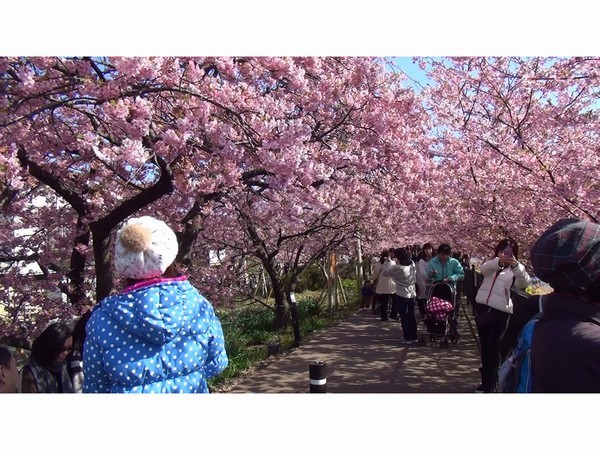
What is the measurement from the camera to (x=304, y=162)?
18.1ft

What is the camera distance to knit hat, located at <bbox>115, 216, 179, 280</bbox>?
2.19m

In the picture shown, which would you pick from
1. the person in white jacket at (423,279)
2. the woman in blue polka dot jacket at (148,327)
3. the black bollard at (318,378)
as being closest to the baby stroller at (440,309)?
the person in white jacket at (423,279)

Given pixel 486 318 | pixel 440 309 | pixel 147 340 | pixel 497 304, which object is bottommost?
pixel 440 309

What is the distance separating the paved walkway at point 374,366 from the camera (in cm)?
601

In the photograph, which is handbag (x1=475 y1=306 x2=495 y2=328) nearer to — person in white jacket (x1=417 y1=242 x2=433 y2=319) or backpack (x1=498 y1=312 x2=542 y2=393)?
backpack (x1=498 y1=312 x2=542 y2=393)

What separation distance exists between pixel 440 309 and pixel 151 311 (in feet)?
21.4

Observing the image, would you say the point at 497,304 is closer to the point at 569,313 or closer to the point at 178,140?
the point at 178,140

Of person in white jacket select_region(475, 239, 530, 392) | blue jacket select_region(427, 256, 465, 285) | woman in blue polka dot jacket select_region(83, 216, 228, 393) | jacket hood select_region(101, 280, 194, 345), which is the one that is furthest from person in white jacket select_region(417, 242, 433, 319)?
jacket hood select_region(101, 280, 194, 345)

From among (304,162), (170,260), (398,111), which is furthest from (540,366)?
(398,111)

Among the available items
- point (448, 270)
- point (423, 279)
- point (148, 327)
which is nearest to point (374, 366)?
point (448, 270)

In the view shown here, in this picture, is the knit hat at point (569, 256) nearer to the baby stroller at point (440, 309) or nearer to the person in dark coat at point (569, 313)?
the person in dark coat at point (569, 313)

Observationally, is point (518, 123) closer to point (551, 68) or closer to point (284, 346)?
point (551, 68)

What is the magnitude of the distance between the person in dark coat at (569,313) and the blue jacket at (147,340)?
Answer: 132 centimetres

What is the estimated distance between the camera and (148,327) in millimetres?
2084
